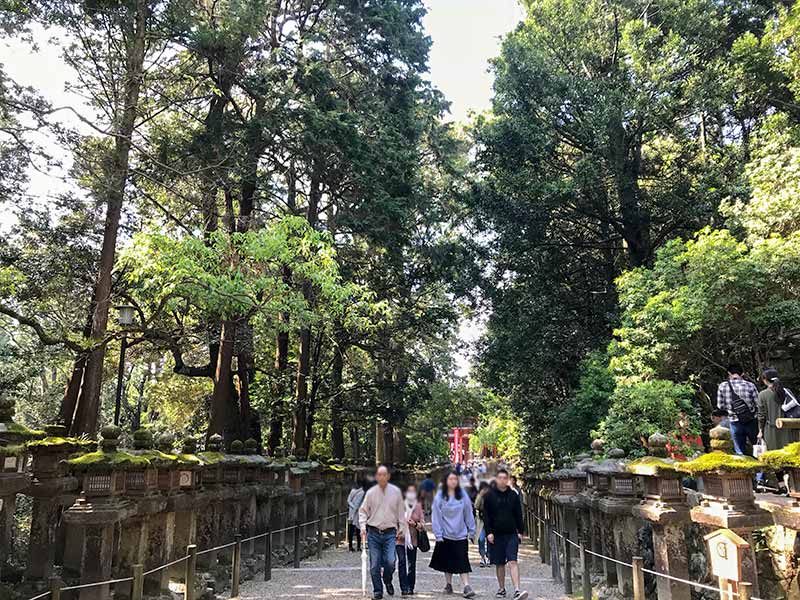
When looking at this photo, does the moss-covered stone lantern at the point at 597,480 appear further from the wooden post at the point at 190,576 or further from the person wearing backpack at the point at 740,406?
the wooden post at the point at 190,576

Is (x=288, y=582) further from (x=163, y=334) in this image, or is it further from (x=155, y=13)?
(x=155, y=13)

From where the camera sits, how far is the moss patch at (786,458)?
562 cm

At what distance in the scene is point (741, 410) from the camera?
9039 mm

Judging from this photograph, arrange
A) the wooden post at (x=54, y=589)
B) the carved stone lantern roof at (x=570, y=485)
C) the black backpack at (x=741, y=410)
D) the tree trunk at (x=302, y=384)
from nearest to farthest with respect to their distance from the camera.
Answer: the wooden post at (x=54, y=589) → the black backpack at (x=741, y=410) → the carved stone lantern roof at (x=570, y=485) → the tree trunk at (x=302, y=384)

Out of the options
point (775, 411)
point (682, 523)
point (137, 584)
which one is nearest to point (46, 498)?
point (137, 584)

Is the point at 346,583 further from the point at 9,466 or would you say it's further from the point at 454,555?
the point at 9,466

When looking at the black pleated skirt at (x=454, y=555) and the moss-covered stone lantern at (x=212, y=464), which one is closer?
the black pleated skirt at (x=454, y=555)

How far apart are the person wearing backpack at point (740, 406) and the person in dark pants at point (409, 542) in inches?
183

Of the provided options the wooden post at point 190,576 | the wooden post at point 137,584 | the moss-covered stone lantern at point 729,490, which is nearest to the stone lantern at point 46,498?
the wooden post at point 190,576

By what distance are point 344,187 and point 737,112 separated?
1213cm

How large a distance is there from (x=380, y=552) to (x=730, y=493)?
4110 millimetres

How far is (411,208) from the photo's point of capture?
18.0m

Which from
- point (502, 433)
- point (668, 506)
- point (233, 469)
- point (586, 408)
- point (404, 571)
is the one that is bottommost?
point (404, 571)

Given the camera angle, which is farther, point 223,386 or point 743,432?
point 223,386
